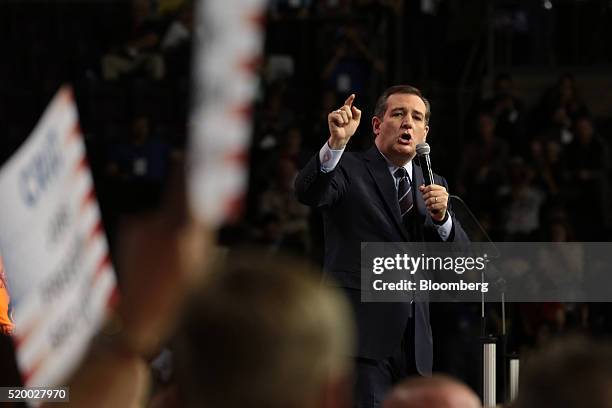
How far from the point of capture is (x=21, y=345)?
179cm

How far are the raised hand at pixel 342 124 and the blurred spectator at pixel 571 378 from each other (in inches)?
125

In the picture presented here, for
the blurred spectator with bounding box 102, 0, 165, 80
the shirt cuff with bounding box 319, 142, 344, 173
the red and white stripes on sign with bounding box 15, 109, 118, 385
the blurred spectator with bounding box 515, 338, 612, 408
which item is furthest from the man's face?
the blurred spectator with bounding box 102, 0, 165, 80

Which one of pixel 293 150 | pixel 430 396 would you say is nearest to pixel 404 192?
pixel 430 396

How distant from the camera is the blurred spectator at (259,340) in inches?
45.7

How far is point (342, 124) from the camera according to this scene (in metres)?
4.47

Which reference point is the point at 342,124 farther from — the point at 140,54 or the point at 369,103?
the point at 140,54

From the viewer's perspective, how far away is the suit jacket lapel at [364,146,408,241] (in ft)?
15.6

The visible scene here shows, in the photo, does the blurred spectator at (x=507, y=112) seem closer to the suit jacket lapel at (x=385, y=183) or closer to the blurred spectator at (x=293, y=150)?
the blurred spectator at (x=293, y=150)

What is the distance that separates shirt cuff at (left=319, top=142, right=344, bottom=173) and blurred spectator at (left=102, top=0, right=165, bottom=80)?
639cm

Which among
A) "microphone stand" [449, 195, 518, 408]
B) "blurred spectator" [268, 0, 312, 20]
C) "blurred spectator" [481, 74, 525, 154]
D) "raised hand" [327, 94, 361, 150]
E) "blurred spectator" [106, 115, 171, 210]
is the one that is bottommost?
"microphone stand" [449, 195, 518, 408]

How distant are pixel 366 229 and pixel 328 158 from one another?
0.35 meters

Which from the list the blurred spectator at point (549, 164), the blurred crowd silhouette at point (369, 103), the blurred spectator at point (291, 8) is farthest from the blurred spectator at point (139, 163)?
the blurred spectator at point (549, 164)

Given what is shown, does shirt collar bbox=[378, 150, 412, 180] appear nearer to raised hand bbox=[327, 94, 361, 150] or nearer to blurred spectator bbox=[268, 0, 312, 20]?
raised hand bbox=[327, 94, 361, 150]

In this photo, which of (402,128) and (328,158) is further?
(402,128)
